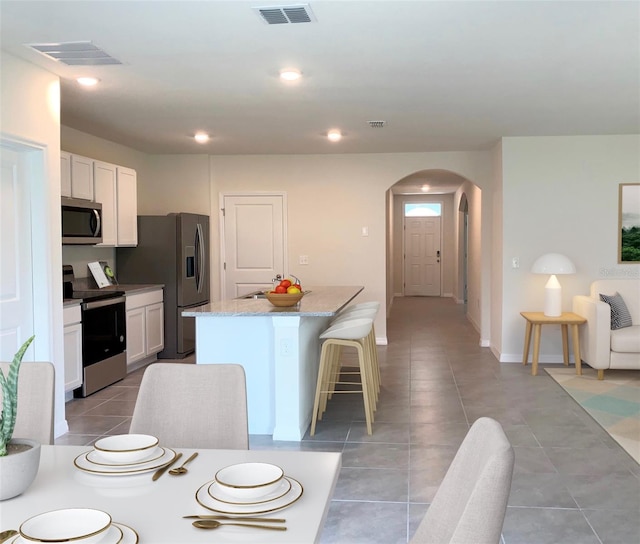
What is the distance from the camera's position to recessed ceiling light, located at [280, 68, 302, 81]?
3.97 metres

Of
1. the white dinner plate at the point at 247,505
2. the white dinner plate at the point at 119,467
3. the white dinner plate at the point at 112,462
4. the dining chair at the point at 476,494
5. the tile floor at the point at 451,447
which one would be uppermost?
the dining chair at the point at 476,494

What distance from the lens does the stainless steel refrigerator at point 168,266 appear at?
272 inches

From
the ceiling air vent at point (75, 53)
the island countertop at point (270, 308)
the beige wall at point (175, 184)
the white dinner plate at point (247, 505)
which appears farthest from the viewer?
the beige wall at point (175, 184)

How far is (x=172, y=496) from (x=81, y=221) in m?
4.60

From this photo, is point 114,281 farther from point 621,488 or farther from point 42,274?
point 621,488

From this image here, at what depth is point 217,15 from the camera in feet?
9.91

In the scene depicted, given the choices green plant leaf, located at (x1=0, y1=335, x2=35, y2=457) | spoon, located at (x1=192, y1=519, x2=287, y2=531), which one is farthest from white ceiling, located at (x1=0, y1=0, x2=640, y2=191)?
spoon, located at (x1=192, y1=519, x2=287, y2=531)

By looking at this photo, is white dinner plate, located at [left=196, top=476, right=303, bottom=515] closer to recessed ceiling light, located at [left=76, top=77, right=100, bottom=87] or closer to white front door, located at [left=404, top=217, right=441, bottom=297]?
recessed ceiling light, located at [left=76, top=77, right=100, bottom=87]

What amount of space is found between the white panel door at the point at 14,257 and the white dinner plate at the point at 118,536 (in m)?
3.03

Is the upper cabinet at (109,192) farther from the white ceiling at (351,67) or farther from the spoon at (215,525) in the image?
the spoon at (215,525)

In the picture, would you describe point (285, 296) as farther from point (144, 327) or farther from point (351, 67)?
point (144, 327)

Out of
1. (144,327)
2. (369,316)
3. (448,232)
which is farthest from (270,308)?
(448,232)

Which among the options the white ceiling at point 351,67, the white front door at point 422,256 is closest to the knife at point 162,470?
the white ceiling at point 351,67

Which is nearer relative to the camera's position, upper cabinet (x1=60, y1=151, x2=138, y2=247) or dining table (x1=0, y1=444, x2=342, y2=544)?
dining table (x1=0, y1=444, x2=342, y2=544)
